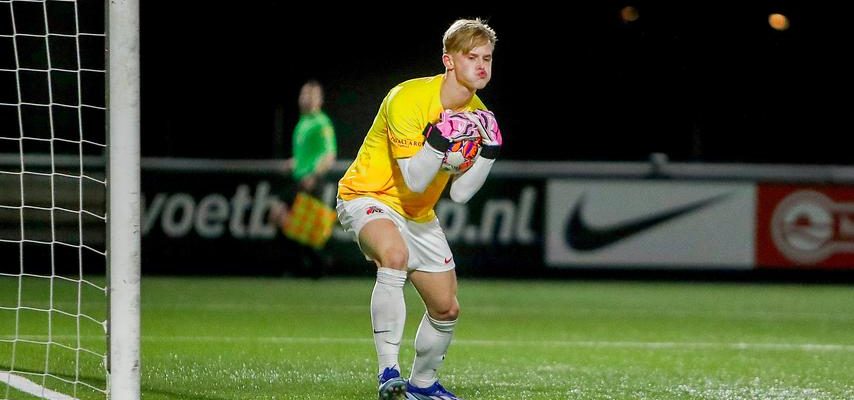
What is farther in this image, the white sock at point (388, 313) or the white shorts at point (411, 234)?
the white shorts at point (411, 234)

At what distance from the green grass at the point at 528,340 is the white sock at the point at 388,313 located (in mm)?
471

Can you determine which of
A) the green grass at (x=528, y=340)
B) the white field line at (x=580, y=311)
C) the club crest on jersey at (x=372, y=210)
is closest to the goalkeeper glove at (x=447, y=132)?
the club crest on jersey at (x=372, y=210)

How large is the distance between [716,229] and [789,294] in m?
1.15

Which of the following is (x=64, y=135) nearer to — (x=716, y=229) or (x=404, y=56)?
(x=404, y=56)

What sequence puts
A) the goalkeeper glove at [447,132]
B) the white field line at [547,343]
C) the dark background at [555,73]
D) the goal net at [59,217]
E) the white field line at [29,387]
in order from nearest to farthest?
the goal net at [59,217] → the goalkeeper glove at [447,132] → the white field line at [29,387] → the white field line at [547,343] → the dark background at [555,73]

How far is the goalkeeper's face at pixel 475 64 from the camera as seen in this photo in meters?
5.23

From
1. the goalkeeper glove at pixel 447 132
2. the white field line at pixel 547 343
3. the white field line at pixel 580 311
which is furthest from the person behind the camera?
the white field line at pixel 580 311

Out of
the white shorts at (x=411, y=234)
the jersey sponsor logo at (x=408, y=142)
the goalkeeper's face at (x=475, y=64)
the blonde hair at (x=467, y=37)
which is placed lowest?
the white shorts at (x=411, y=234)

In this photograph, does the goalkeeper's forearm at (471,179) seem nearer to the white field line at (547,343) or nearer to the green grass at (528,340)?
the green grass at (528,340)

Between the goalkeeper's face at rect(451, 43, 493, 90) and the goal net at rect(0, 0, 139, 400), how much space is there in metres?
1.41

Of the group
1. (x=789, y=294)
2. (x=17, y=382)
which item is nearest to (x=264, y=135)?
(x=789, y=294)

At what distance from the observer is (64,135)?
13758 millimetres

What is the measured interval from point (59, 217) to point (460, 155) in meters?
7.39

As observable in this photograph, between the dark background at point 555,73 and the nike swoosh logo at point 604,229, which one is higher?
the dark background at point 555,73
